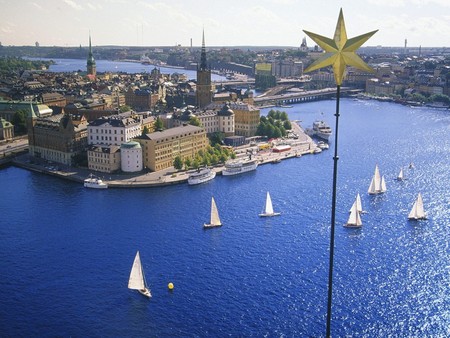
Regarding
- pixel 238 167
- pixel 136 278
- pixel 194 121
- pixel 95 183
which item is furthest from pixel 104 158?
pixel 136 278

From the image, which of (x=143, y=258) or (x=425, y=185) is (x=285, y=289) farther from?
(x=425, y=185)

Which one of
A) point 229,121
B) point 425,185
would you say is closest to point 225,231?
point 425,185

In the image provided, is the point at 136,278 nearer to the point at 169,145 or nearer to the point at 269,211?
the point at 269,211

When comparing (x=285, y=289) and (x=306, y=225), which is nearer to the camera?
(x=285, y=289)

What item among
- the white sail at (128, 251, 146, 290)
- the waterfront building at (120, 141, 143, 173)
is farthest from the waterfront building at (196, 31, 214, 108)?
the white sail at (128, 251, 146, 290)

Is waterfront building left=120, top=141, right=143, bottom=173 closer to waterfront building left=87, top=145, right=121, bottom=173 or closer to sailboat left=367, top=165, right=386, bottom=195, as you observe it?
waterfront building left=87, top=145, right=121, bottom=173

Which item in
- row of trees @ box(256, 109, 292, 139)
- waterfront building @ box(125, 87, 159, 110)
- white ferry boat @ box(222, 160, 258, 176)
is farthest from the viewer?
waterfront building @ box(125, 87, 159, 110)

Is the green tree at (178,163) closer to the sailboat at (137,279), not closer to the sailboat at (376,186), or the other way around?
the sailboat at (376,186)
